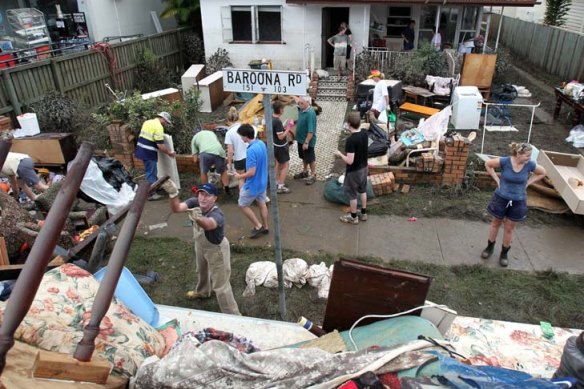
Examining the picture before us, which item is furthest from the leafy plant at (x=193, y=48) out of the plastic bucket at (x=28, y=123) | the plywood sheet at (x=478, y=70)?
the plywood sheet at (x=478, y=70)

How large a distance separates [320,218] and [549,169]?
3741 mm

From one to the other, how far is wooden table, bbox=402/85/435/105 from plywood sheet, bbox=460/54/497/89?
185 centimetres

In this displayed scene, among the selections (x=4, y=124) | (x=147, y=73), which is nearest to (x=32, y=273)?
(x=4, y=124)

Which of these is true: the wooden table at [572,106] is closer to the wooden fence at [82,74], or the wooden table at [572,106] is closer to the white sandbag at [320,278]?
the white sandbag at [320,278]

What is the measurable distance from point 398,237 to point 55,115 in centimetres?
741

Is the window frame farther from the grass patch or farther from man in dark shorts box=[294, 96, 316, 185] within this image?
the grass patch

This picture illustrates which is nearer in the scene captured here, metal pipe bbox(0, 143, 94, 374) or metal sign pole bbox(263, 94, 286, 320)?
metal pipe bbox(0, 143, 94, 374)

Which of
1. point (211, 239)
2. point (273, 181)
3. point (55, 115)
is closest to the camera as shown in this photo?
point (273, 181)

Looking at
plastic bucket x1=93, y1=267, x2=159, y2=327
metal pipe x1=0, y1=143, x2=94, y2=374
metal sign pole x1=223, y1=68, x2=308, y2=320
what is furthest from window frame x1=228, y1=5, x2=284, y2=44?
metal pipe x1=0, y1=143, x2=94, y2=374

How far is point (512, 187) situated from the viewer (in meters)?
4.77

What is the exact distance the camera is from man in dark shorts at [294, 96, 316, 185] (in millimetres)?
6861

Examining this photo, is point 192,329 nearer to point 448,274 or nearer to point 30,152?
point 448,274

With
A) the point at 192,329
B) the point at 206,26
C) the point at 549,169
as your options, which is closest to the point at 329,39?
the point at 206,26

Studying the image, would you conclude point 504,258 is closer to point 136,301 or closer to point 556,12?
point 136,301
